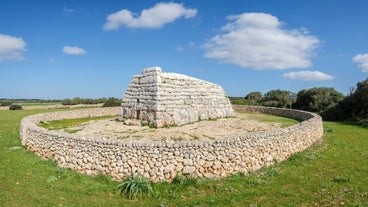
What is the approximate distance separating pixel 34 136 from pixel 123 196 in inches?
310

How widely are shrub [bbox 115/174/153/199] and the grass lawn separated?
20cm

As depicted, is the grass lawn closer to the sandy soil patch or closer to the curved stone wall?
the curved stone wall

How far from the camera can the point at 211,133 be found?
1595cm

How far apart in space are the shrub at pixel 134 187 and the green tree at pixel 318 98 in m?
33.5

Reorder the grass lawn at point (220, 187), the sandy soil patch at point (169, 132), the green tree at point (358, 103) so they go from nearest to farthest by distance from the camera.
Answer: the grass lawn at point (220, 187)
the sandy soil patch at point (169, 132)
the green tree at point (358, 103)

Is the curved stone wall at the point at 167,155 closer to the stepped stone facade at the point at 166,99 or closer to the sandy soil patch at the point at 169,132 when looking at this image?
the sandy soil patch at the point at 169,132

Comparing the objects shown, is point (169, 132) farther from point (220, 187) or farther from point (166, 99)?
point (220, 187)

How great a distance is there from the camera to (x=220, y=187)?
9406 millimetres

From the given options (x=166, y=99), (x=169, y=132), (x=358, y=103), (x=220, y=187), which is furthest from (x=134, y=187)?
(x=358, y=103)

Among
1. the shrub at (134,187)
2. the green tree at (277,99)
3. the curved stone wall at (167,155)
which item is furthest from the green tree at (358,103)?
the shrub at (134,187)

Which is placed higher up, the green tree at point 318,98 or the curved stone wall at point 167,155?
the green tree at point 318,98

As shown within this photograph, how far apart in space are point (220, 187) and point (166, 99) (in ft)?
33.2

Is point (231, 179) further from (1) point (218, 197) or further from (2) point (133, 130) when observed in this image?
(2) point (133, 130)

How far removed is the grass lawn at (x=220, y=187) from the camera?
8.39 meters
